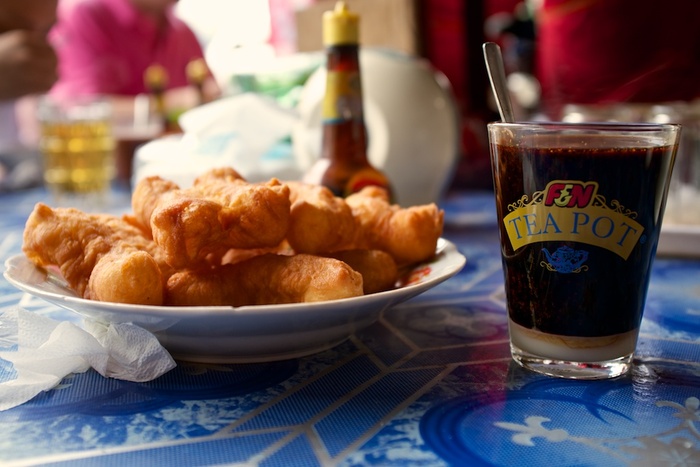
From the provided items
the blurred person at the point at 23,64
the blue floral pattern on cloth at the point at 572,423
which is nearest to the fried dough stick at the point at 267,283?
the blue floral pattern on cloth at the point at 572,423

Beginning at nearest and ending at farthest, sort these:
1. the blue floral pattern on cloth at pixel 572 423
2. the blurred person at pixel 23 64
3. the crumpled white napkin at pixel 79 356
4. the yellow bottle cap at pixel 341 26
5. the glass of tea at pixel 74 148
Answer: the blue floral pattern on cloth at pixel 572 423
the crumpled white napkin at pixel 79 356
the yellow bottle cap at pixel 341 26
the glass of tea at pixel 74 148
the blurred person at pixel 23 64

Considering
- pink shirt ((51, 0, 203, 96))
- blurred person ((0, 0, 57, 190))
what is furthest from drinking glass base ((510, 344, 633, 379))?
pink shirt ((51, 0, 203, 96))

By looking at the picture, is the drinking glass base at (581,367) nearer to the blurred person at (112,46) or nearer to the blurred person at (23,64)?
the blurred person at (23,64)

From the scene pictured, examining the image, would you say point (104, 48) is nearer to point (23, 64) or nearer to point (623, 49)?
point (23, 64)

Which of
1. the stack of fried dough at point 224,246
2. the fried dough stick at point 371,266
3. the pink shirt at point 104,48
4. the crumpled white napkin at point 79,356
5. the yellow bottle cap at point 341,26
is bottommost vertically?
the crumpled white napkin at point 79,356

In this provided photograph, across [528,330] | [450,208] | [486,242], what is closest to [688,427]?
[528,330]

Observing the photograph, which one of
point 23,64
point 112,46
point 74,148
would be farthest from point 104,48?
point 74,148

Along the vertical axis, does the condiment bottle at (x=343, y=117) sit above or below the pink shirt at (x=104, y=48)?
below

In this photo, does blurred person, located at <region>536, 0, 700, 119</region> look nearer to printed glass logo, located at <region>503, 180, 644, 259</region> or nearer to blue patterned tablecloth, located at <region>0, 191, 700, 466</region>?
blue patterned tablecloth, located at <region>0, 191, 700, 466</region>
